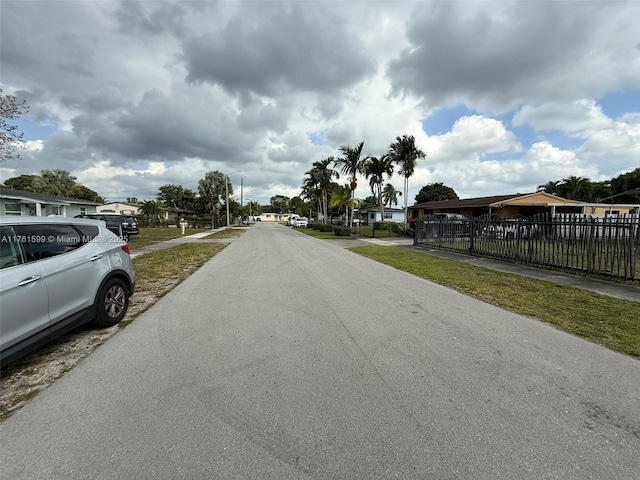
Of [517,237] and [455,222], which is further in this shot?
[455,222]

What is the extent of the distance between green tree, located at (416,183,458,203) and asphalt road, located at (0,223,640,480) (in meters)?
69.2

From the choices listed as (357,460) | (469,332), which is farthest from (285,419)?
(469,332)

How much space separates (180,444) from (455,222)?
15179mm

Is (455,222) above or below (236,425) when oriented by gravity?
above

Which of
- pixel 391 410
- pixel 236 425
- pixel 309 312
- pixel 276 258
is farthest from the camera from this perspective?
pixel 276 258

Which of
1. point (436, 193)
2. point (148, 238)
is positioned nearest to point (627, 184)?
point (436, 193)

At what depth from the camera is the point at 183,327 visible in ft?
15.9

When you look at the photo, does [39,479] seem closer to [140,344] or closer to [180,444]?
[180,444]

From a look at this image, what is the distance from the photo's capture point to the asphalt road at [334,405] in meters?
2.19

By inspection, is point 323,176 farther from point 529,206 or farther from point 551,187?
point 551,187

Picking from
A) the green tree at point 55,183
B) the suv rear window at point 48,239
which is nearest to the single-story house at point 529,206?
the suv rear window at point 48,239

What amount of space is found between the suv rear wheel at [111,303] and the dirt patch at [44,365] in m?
0.11

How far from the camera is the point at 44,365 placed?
3.68 meters

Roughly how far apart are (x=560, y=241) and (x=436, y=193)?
63.6 meters
